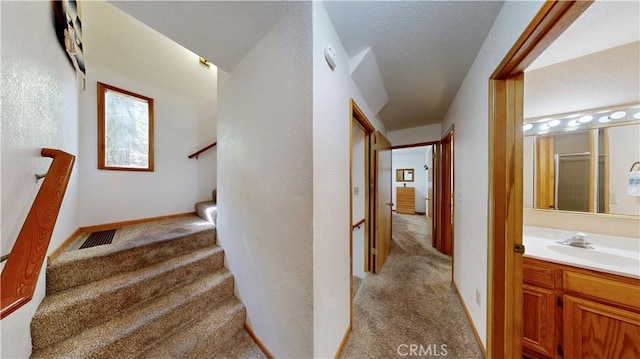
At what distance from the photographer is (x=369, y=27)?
1251mm

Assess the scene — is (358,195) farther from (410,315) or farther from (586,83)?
(586,83)

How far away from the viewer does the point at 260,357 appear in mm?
1279

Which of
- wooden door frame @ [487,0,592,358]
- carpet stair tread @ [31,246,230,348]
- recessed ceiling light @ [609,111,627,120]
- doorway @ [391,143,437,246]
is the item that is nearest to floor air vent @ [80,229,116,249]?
carpet stair tread @ [31,246,230,348]

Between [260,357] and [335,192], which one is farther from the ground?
[335,192]

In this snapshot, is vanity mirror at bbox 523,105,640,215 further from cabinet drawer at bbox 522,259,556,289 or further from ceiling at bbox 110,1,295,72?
ceiling at bbox 110,1,295,72

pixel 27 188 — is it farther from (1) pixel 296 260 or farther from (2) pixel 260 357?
(2) pixel 260 357

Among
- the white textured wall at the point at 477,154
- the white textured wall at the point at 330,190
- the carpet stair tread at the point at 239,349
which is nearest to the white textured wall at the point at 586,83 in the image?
the white textured wall at the point at 477,154

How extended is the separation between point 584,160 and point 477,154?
96cm

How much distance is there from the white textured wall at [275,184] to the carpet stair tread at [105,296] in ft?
1.29

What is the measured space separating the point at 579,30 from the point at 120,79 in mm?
4162

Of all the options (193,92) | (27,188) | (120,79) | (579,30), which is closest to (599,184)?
(579,30)

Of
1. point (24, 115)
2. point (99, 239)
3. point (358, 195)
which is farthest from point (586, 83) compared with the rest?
point (99, 239)

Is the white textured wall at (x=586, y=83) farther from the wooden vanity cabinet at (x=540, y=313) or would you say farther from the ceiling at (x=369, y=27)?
the wooden vanity cabinet at (x=540, y=313)

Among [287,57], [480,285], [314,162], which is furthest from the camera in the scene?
[480,285]
